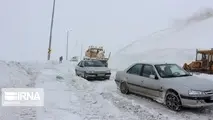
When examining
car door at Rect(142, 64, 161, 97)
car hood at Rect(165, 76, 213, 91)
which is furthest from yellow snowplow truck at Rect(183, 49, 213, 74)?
car hood at Rect(165, 76, 213, 91)

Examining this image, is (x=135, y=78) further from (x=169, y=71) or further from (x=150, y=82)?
(x=169, y=71)

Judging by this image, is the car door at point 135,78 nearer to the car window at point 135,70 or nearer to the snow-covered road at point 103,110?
the car window at point 135,70

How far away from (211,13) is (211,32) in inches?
870

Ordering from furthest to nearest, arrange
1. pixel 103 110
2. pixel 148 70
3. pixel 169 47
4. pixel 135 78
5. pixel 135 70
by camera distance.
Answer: pixel 169 47
pixel 135 70
pixel 135 78
pixel 148 70
pixel 103 110

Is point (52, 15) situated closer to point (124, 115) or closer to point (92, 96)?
point (92, 96)

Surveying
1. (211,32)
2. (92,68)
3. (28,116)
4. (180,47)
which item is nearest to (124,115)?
A: (28,116)

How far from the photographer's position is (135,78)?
11516 mm

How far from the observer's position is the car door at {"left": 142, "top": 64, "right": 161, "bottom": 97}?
10.1 metres

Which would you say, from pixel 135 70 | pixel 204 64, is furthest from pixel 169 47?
pixel 135 70

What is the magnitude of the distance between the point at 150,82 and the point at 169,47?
137 ft

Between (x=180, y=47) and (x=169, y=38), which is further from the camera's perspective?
(x=169, y=38)

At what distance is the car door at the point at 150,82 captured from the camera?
1006 cm

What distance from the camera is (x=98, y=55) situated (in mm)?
37781

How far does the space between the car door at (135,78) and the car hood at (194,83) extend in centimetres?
176
